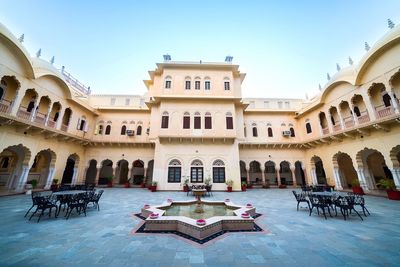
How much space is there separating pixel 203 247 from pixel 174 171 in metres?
12.6

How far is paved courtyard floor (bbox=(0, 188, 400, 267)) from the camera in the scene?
137 inches

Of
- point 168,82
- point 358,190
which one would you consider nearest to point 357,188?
point 358,190

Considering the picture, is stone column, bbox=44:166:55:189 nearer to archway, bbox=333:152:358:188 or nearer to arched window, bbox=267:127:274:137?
arched window, bbox=267:127:274:137

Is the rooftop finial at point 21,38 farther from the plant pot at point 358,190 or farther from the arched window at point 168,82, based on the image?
the plant pot at point 358,190

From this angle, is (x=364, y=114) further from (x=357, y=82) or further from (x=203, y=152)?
(x=203, y=152)

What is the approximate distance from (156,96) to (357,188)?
20.6 m

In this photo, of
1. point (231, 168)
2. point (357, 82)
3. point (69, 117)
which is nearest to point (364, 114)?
point (357, 82)

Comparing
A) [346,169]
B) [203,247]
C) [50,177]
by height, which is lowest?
[203,247]

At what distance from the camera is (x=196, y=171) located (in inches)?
651

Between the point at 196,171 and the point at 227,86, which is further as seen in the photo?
the point at 227,86

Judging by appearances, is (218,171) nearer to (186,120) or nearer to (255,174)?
(186,120)

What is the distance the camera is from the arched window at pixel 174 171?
1627 centimetres

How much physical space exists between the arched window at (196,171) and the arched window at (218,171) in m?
1.45

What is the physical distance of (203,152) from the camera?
16.9 metres
